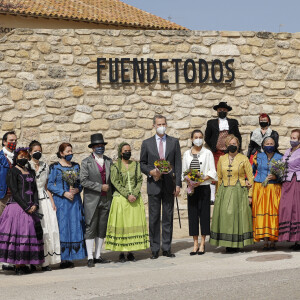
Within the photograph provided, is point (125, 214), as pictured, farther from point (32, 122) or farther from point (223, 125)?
point (32, 122)

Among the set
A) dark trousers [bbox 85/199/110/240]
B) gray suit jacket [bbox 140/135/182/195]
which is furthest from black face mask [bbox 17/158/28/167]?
gray suit jacket [bbox 140/135/182/195]

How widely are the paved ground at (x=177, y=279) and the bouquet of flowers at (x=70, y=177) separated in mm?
1053

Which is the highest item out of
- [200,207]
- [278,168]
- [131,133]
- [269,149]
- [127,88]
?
[127,88]

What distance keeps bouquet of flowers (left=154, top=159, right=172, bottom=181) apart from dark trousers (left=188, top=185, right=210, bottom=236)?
0.58 metres

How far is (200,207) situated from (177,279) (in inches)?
75.4

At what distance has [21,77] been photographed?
407 inches

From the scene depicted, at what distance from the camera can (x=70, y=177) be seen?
7344mm

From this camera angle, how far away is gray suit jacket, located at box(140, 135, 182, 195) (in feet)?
25.4

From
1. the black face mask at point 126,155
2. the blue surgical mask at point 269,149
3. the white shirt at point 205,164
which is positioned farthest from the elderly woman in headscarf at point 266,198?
the black face mask at point 126,155

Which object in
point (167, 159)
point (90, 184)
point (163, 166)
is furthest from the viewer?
point (167, 159)

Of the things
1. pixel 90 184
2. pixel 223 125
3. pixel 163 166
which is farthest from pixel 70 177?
pixel 223 125

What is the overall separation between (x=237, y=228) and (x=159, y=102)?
Result: 3.63 m

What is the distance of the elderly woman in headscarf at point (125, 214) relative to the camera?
24.2 ft

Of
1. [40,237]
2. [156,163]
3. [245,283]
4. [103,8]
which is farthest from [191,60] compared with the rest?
[103,8]
